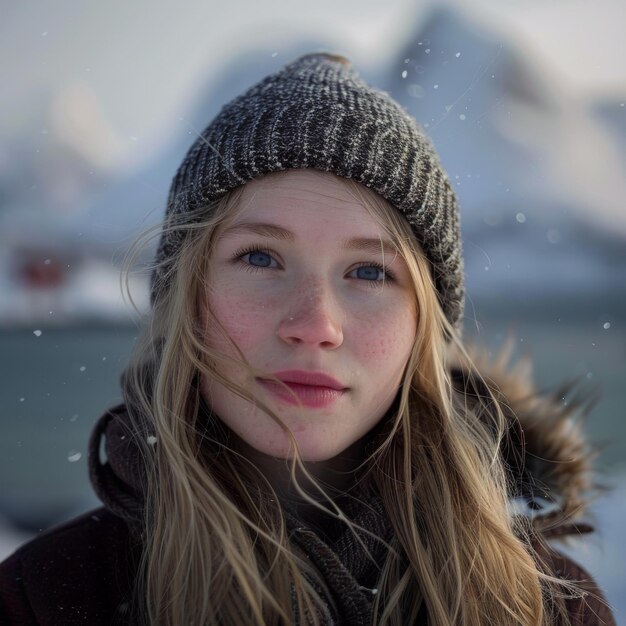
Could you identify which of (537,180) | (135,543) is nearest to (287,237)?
(135,543)

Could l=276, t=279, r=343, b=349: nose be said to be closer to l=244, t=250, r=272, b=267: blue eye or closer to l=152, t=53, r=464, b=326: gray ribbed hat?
l=244, t=250, r=272, b=267: blue eye

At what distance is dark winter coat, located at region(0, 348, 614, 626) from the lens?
4.03 ft

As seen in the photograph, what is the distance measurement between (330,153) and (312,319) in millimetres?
377

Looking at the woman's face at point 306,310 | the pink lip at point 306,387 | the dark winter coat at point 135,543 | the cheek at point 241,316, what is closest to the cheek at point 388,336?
the woman's face at point 306,310

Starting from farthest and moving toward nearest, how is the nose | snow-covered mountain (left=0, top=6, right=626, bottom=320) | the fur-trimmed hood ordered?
snow-covered mountain (left=0, top=6, right=626, bottom=320) → the fur-trimmed hood → the nose

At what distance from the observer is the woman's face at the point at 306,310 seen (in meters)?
1.18

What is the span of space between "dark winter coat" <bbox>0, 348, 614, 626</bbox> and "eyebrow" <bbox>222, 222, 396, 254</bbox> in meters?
0.55

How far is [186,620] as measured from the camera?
3.82 ft

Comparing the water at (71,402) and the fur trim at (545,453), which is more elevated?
the fur trim at (545,453)

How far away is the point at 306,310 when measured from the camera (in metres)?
1.15

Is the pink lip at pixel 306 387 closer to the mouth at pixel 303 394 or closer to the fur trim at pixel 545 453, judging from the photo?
the mouth at pixel 303 394

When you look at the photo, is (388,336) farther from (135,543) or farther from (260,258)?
(135,543)

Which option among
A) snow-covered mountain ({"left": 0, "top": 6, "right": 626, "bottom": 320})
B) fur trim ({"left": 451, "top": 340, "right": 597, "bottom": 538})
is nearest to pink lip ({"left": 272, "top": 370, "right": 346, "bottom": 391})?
Answer: fur trim ({"left": 451, "top": 340, "right": 597, "bottom": 538})

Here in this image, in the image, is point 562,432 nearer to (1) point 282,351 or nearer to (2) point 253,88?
(1) point 282,351
